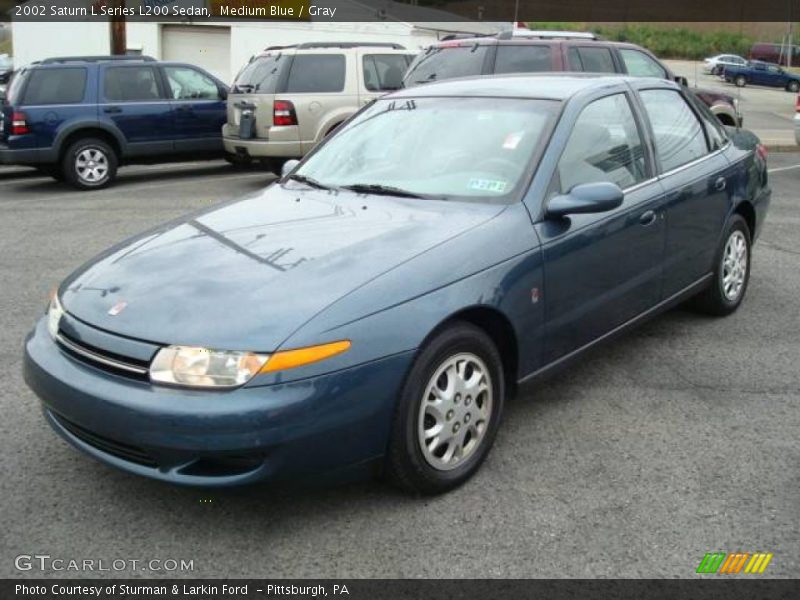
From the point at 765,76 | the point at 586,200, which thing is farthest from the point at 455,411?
the point at 765,76

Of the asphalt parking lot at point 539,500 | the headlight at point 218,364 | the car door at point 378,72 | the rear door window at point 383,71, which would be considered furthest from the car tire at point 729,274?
the rear door window at point 383,71

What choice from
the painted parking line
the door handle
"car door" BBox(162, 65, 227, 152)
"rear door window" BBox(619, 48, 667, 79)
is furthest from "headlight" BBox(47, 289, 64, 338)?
the painted parking line

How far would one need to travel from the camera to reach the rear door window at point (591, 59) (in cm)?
955

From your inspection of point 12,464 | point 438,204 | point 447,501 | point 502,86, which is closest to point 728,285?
point 502,86

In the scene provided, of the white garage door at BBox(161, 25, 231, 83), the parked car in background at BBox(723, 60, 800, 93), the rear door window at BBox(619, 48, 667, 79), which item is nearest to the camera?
the rear door window at BBox(619, 48, 667, 79)

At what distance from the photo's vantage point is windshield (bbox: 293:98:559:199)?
392cm

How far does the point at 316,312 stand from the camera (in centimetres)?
295

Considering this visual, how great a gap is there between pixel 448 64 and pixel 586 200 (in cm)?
637

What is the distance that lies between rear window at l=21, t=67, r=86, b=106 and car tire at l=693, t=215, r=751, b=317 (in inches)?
356

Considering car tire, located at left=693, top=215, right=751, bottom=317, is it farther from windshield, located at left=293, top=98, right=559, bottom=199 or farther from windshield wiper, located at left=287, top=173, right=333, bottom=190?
windshield wiper, located at left=287, top=173, right=333, bottom=190

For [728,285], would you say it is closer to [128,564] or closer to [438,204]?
[438,204]

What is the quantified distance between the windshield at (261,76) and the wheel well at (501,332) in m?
8.40

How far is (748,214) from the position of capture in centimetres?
563

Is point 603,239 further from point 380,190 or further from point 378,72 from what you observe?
point 378,72
